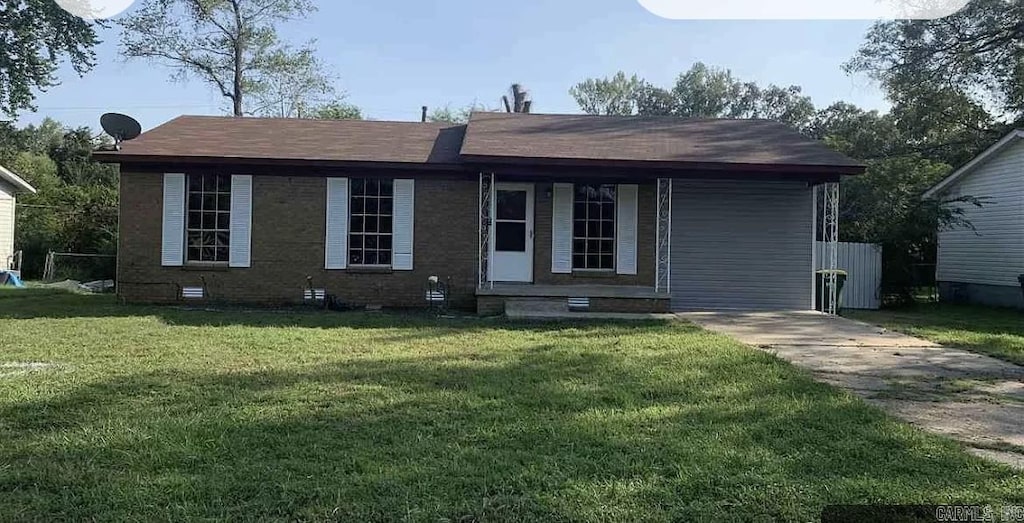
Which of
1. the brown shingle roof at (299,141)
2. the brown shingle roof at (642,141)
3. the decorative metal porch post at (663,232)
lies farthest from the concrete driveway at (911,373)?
the brown shingle roof at (299,141)

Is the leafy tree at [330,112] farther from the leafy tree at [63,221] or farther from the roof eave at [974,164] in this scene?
the roof eave at [974,164]

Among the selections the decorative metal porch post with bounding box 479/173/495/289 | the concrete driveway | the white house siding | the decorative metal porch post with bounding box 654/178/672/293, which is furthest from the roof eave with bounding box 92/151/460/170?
the white house siding

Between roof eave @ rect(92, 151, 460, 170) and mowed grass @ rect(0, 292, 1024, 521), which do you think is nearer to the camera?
mowed grass @ rect(0, 292, 1024, 521)

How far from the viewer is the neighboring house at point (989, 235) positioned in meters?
17.0

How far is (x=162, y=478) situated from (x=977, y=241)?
20.0 m

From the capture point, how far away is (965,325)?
12.7 m

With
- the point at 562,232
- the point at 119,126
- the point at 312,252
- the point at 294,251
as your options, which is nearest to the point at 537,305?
the point at 562,232

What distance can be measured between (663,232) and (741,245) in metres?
1.64

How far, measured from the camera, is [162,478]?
3996 millimetres

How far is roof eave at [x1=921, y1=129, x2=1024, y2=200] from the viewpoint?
55.4 feet

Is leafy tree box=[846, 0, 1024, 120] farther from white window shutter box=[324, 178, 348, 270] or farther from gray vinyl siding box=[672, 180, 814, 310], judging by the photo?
white window shutter box=[324, 178, 348, 270]

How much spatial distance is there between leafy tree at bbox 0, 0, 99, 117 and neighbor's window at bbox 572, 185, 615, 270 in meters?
18.7

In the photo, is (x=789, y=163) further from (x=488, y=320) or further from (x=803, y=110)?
(x=803, y=110)

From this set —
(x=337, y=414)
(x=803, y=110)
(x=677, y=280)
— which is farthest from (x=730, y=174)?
A: (x=803, y=110)
